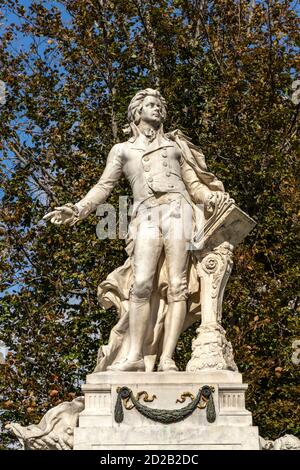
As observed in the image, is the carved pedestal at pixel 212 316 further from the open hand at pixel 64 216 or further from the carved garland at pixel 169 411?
the open hand at pixel 64 216

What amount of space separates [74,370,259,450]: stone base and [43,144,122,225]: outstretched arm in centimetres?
180

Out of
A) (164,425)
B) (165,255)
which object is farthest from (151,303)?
(164,425)

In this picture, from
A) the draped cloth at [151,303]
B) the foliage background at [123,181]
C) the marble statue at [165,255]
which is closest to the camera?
the marble statue at [165,255]

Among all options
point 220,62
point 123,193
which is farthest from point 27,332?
point 220,62

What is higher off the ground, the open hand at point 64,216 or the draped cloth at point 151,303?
the open hand at point 64,216

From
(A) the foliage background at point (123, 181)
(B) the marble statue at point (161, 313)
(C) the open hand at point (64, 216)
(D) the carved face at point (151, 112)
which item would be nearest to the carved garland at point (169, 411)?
(B) the marble statue at point (161, 313)

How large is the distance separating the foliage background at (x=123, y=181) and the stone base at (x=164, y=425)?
7.62 metres

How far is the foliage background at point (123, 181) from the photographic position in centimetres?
2173

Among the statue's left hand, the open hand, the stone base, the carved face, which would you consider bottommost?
the stone base

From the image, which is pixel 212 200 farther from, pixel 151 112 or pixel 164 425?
pixel 164 425

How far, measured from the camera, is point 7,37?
81.5 ft

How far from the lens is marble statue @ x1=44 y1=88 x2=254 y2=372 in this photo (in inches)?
531

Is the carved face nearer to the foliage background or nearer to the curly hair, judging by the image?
the curly hair

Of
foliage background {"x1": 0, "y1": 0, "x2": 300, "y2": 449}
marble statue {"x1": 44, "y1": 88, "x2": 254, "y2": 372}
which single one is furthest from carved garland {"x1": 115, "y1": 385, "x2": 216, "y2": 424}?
foliage background {"x1": 0, "y1": 0, "x2": 300, "y2": 449}
